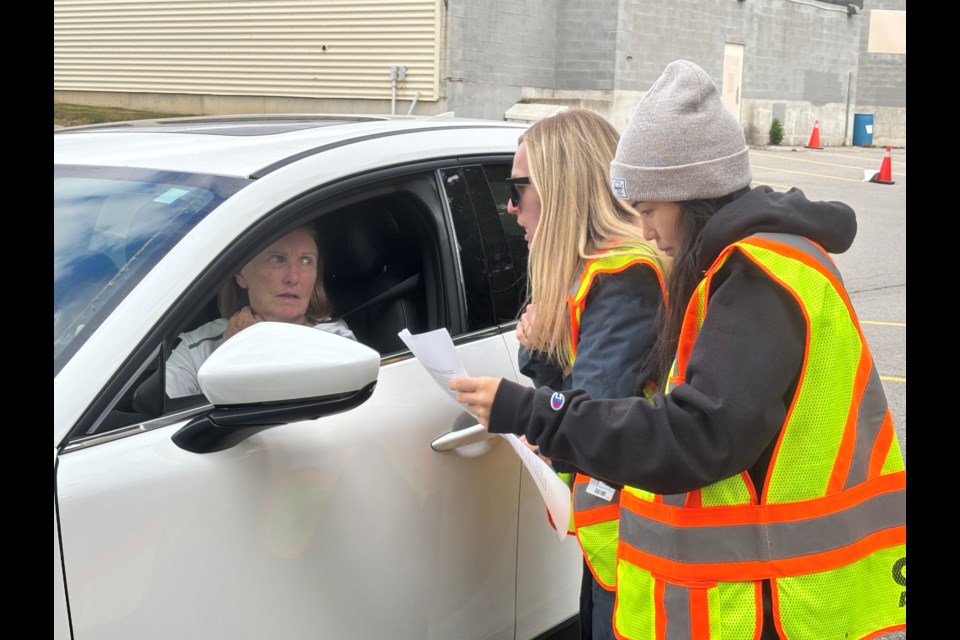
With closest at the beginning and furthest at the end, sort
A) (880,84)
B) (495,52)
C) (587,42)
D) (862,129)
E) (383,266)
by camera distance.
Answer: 1. (383,266)
2. (495,52)
3. (587,42)
4. (862,129)
5. (880,84)

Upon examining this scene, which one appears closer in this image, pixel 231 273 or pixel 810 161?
pixel 231 273

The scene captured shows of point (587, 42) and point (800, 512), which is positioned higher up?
point (587, 42)

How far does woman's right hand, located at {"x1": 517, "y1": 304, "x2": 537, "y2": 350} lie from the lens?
93.5 inches

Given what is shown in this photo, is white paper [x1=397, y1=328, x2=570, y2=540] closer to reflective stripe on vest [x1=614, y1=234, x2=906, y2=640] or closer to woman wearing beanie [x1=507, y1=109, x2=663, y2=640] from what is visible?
woman wearing beanie [x1=507, y1=109, x2=663, y2=640]

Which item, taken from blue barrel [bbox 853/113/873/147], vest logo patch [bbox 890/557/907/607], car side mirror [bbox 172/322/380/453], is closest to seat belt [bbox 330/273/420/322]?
car side mirror [bbox 172/322/380/453]

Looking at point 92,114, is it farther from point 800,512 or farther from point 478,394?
point 800,512

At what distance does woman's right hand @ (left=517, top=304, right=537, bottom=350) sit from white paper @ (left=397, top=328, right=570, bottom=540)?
313 millimetres

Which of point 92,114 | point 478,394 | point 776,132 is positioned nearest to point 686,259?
point 478,394

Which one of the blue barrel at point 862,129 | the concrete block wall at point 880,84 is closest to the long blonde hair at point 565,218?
the blue barrel at point 862,129

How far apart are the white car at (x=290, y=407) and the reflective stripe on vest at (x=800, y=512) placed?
567 mm

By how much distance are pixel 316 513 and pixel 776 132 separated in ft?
86.7

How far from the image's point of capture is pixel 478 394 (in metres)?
1.95

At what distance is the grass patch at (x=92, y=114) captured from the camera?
20578 mm
